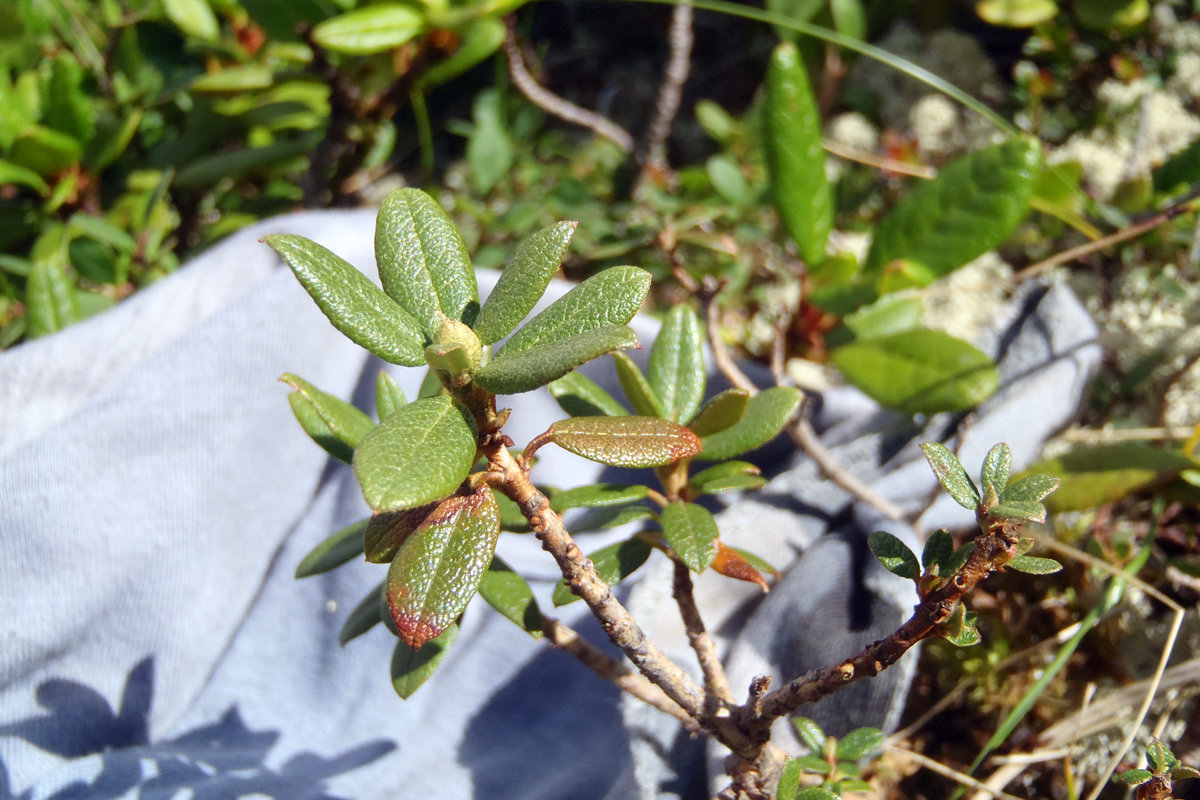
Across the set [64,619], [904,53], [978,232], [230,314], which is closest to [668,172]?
[904,53]

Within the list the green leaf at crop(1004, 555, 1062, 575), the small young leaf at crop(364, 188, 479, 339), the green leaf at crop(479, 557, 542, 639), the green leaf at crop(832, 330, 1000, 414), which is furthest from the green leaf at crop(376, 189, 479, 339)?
Result: the green leaf at crop(832, 330, 1000, 414)

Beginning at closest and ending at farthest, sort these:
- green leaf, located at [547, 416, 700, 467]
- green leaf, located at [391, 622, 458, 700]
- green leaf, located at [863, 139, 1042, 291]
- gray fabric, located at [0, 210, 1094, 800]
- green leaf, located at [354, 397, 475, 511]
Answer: green leaf, located at [354, 397, 475, 511] → green leaf, located at [547, 416, 700, 467] → green leaf, located at [391, 622, 458, 700] → gray fabric, located at [0, 210, 1094, 800] → green leaf, located at [863, 139, 1042, 291]

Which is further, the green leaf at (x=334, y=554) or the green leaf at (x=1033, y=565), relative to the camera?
the green leaf at (x=334, y=554)

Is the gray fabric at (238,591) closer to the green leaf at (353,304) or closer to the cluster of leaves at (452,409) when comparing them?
the cluster of leaves at (452,409)

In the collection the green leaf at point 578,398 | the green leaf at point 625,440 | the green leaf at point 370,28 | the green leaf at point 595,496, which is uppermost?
the green leaf at point 370,28

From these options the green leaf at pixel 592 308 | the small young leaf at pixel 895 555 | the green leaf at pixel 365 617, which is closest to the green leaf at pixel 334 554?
the green leaf at pixel 365 617

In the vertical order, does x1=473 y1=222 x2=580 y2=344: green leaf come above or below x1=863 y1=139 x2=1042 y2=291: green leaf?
above

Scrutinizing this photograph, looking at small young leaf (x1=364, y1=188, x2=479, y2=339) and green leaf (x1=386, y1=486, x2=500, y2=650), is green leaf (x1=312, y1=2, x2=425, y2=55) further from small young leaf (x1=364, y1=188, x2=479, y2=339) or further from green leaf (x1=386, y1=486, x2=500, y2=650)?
green leaf (x1=386, y1=486, x2=500, y2=650)

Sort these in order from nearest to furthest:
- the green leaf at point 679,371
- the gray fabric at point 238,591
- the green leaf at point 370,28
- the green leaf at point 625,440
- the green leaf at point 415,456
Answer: the green leaf at point 415,456 → the green leaf at point 625,440 → the green leaf at point 679,371 → the gray fabric at point 238,591 → the green leaf at point 370,28
